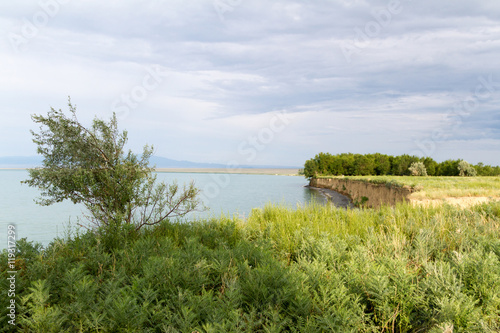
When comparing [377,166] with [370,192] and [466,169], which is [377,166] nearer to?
[466,169]

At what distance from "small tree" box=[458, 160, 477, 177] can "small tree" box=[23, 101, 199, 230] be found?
180 ft

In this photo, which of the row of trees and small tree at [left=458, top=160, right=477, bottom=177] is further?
the row of trees

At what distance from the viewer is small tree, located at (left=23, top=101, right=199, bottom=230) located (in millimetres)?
8172

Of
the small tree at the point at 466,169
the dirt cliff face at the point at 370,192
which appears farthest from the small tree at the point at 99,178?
the small tree at the point at 466,169

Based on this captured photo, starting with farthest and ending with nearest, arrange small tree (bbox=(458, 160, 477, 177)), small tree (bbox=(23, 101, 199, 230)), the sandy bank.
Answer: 1. small tree (bbox=(458, 160, 477, 177))
2. the sandy bank
3. small tree (bbox=(23, 101, 199, 230))

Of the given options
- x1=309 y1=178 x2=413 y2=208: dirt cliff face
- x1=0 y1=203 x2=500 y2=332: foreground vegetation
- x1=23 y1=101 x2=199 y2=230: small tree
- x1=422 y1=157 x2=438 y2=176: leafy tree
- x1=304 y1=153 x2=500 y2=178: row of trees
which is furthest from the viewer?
x1=422 y1=157 x2=438 y2=176: leafy tree

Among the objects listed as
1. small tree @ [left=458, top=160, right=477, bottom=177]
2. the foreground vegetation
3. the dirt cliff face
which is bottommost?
the dirt cliff face

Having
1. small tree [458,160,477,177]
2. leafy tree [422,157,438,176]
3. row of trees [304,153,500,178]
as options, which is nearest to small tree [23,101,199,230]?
small tree [458,160,477,177]

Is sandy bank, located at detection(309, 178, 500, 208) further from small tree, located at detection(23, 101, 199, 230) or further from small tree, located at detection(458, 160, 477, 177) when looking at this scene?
small tree, located at detection(458, 160, 477, 177)

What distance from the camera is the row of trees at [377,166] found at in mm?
53497

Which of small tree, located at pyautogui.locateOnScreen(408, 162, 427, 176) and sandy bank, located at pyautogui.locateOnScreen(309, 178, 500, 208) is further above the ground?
small tree, located at pyautogui.locateOnScreen(408, 162, 427, 176)

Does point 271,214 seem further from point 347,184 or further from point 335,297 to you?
point 347,184

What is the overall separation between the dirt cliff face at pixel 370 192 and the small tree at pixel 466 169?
65.8ft

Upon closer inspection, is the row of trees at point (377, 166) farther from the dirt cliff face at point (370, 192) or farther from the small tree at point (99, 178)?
the small tree at point (99, 178)
